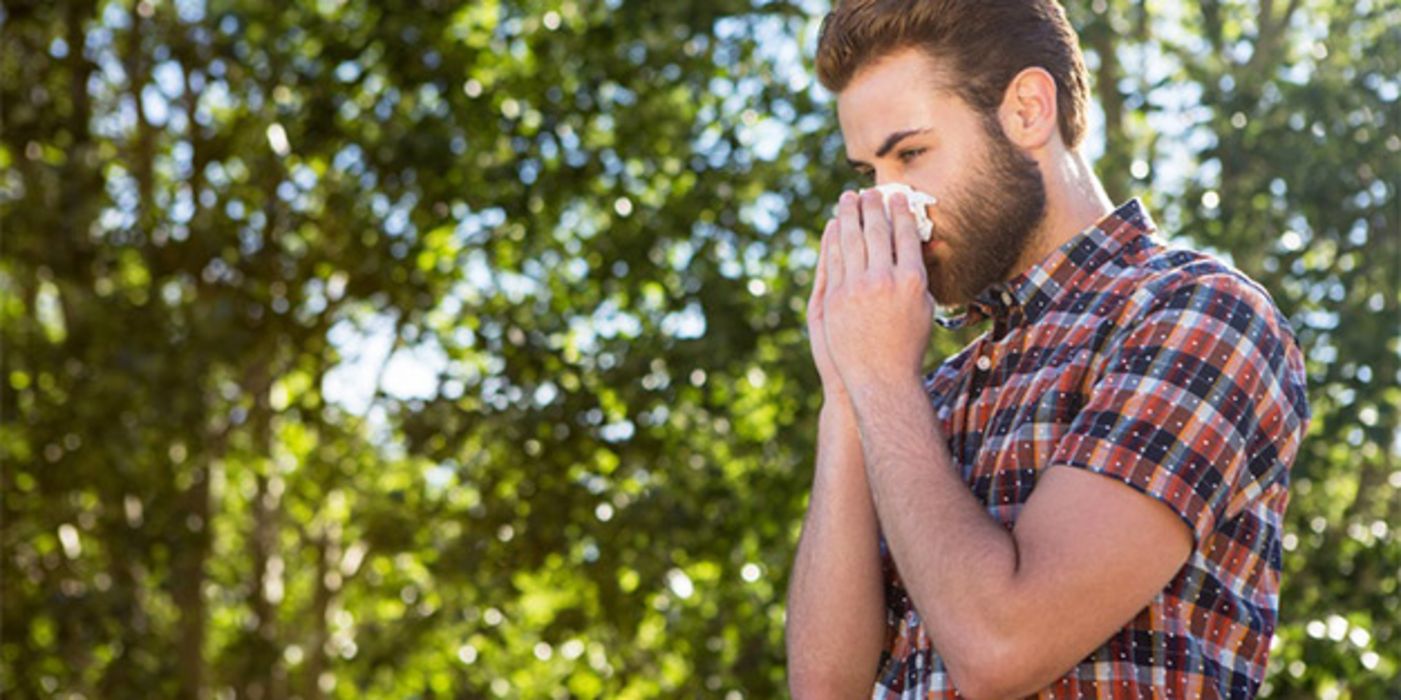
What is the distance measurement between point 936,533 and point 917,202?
17.4 inches

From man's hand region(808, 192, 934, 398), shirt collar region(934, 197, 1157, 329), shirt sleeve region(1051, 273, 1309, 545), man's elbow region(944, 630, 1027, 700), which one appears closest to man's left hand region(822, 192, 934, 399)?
man's hand region(808, 192, 934, 398)

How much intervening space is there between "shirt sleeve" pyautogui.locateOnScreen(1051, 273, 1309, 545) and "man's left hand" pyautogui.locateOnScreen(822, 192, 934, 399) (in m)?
0.20

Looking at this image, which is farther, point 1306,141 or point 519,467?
point 519,467

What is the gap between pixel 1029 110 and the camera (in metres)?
2.23

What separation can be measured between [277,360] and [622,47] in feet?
8.79

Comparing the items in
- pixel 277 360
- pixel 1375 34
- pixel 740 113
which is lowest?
pixel 277 360

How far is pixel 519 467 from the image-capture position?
6.66m

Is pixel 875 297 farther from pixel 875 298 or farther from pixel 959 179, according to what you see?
pixel 959 179

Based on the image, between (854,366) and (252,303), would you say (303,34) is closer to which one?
(252,303)

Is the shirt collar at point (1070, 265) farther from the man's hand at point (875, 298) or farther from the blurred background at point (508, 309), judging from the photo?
the blurred background at point (508, 309)

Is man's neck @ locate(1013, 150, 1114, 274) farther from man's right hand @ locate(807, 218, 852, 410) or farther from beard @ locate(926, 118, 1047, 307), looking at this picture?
man's right hand @ locate(807, 218, 852, 410)

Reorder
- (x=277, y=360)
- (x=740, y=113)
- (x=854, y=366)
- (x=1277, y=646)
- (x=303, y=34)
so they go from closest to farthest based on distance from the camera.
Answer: (x=854, y=366)
(x=1277, y=646)
(x=740, y=113)
(x=303, y=34)
(x=277, y=360)

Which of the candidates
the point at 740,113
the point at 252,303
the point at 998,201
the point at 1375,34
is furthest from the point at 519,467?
the point at 998,201

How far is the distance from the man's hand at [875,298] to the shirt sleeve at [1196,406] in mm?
205
